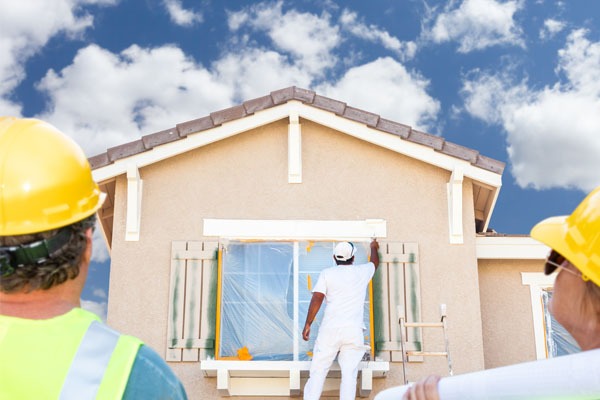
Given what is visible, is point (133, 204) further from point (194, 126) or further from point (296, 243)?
point (296, 243)

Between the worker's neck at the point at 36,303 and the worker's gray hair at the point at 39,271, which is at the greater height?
the worker's gray hair at the point at 39,271

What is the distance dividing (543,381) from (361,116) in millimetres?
7691

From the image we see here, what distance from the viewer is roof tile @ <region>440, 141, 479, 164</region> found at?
9156mm

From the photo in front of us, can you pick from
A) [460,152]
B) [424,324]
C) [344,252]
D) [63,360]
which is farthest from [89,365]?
[460,152]

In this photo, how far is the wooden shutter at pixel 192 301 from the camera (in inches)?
338

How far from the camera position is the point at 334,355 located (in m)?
7.87

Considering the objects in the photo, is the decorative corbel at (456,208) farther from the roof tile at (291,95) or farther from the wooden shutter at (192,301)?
the wooden shutter at (192,301)

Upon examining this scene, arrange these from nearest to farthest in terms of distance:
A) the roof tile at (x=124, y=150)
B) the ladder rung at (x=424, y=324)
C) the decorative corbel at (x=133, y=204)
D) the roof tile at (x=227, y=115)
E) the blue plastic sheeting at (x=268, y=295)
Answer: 1. the ladder rung at (x=424, y=324)
2. the blue plastic sheeting at (x=268, y=295)
3. the decorative corbel at (x=133, y=204)
4. the roof tile at (x=124, y=150)
5. the roof tile at (x=227, y=115)

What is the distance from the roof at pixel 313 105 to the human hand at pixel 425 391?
737cm

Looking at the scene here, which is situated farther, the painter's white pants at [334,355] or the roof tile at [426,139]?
the roof tile at [426,139]

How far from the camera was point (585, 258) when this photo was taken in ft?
6.45

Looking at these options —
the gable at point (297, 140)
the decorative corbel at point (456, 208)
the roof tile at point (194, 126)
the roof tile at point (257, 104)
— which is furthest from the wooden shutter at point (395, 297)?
the roof tile at point (194, 126)

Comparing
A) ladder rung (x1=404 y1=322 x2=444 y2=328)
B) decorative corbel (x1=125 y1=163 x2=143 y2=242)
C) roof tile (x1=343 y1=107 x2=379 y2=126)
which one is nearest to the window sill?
ladder rung (x1=404 y1=322 x2=444 y2=328)

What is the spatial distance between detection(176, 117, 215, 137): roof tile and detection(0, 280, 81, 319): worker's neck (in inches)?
296
